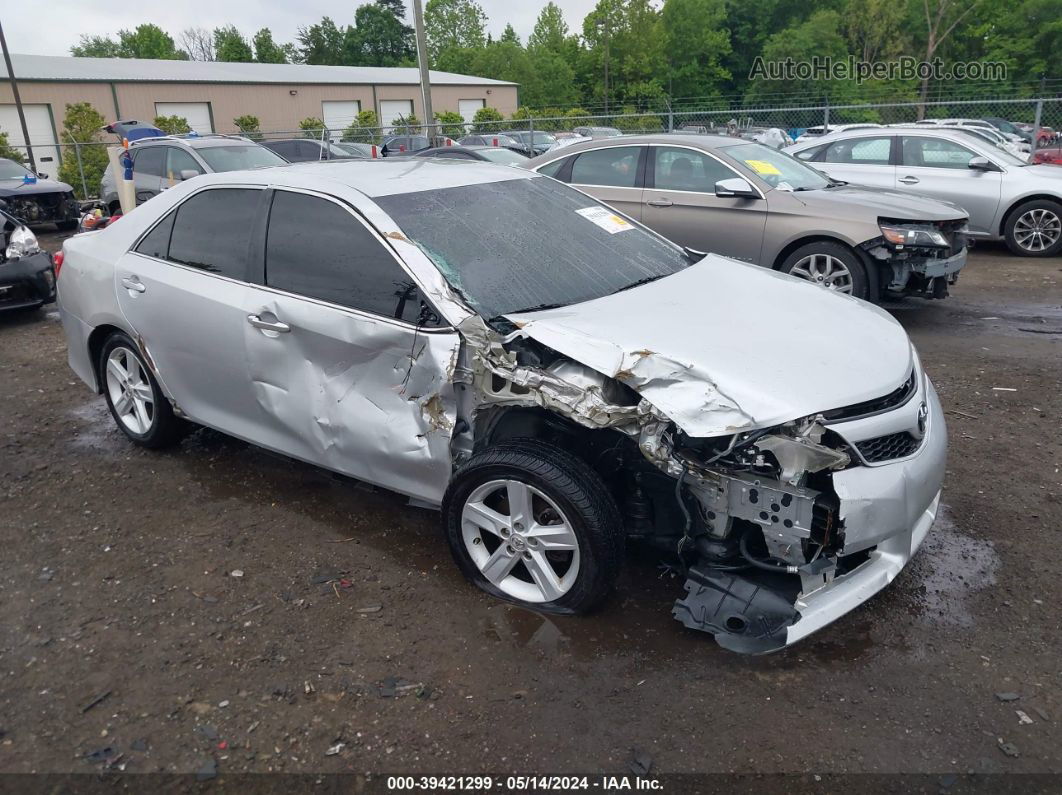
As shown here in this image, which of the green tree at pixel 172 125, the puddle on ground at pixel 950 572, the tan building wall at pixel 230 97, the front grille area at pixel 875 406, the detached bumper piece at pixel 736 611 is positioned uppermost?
the tan building wall at pixel 230 97

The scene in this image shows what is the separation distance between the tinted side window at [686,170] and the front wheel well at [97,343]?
509 centimetres

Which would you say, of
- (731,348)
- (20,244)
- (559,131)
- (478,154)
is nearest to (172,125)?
(559,131)

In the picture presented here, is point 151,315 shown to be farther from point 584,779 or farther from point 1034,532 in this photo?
point 1034,532

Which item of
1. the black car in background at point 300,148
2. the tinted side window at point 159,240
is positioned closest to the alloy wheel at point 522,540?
the tinted side window at point 159,240

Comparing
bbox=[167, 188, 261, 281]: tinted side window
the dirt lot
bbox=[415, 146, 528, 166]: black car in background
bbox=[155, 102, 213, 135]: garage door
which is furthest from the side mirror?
bbox=[155, 102, 213, 135]: garage door

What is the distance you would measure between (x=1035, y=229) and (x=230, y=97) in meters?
35.2

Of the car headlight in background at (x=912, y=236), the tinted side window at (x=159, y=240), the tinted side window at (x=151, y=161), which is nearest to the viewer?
the tinted side window at (x=159, y=240)

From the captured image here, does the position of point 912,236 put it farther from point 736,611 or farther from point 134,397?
point 134,397

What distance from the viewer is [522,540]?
3168mm

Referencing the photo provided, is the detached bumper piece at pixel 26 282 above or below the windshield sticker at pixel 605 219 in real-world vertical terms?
below

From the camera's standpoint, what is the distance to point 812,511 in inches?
107

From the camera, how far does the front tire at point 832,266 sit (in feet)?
22.5

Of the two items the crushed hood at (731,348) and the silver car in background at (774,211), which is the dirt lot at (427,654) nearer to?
the crushed hood at (731,348)

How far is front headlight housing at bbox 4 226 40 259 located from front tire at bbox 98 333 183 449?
4439 millimetres
